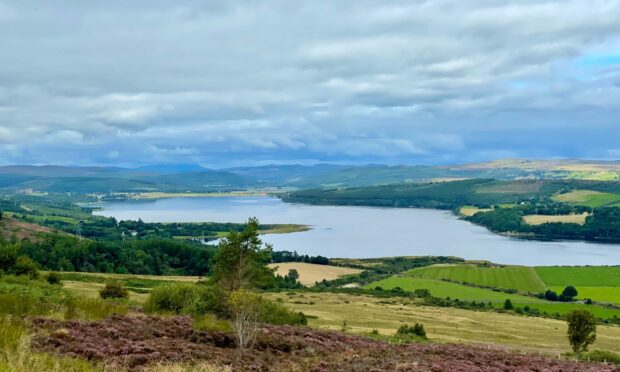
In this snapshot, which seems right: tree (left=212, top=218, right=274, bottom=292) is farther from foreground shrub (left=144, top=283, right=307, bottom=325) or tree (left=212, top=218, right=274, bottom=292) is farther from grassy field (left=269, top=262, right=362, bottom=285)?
grassy field (left=269, top=262, right=362, bottom=285)

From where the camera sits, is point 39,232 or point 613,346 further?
point 39,232

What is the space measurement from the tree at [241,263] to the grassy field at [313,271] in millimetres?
71309

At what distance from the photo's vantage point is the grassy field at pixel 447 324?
40.1 meters

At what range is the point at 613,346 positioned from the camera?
1630 inches

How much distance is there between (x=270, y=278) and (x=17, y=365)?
20989mm

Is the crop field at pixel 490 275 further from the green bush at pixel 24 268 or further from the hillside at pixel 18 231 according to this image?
the green bush at pixel 24 268

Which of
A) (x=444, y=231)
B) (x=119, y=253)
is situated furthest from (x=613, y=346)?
(x=444, y=231)

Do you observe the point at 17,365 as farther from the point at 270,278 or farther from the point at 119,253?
the point at 119,253

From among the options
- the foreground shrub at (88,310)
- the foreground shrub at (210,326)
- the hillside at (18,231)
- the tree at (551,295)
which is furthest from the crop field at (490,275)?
the foreground shrub at (88,310)

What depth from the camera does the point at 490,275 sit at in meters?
111

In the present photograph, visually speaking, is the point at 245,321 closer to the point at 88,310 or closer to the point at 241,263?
the point at 88,310

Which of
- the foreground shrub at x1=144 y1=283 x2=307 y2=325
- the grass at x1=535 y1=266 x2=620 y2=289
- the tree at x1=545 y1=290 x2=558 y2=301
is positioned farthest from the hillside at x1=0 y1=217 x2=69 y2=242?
the grass at x1=535 y1=266 x2=620 y2=289

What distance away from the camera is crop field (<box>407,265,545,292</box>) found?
4031 inches

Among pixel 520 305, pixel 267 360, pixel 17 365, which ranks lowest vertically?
pixel 520 305
